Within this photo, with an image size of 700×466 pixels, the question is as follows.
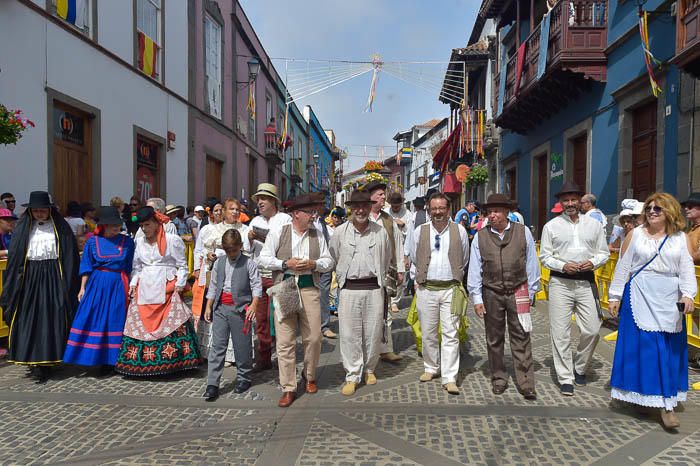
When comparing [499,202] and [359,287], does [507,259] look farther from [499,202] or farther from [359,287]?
[359,287]

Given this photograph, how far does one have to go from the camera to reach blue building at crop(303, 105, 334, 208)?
41.6 meters

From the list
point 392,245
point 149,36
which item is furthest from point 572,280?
point 149,36

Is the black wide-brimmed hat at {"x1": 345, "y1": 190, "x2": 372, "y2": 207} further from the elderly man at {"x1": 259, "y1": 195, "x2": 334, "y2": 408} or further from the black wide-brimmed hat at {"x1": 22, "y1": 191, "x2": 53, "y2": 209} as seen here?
the black wide-brimmed hat at {"x1": 22, "y1": 191, "x2": 53, "y2": 209}

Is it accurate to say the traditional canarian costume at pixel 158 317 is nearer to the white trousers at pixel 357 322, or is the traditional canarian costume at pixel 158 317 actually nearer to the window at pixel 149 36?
the white trousers at pixel 357 322

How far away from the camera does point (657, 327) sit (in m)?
3.97

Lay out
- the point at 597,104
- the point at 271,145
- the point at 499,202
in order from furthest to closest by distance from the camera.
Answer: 1. the point at 271,145
2. the point at 597,104
3. the point at 499,202

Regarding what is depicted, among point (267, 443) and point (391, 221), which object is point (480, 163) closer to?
point (391, 221)

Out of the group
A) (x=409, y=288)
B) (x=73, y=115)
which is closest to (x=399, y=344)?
(x=409, y=288)

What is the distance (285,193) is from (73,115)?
21789 millimetres

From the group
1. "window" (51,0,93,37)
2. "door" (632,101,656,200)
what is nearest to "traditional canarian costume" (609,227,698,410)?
"door" (632,101,656,200)

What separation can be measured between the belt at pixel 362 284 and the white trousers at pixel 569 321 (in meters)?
1.70

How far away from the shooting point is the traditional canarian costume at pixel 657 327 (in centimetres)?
394

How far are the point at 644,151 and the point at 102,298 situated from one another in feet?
32.8

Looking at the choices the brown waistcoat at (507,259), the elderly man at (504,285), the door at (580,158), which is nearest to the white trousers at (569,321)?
the elderly man at (504,285)
